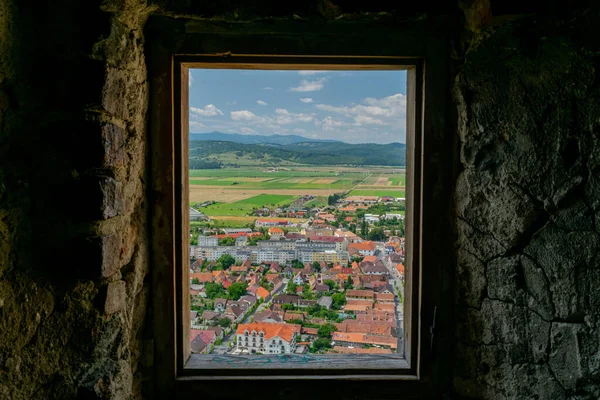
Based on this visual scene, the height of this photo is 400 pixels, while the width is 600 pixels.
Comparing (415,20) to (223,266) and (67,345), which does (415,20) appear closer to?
(223,266)

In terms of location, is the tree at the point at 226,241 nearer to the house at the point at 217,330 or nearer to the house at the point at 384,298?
the house at the point at 217,330

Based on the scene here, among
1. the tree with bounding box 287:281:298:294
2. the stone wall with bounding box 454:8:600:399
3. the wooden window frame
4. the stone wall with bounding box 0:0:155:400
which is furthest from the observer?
the tree with bounding box 287:281:298:294

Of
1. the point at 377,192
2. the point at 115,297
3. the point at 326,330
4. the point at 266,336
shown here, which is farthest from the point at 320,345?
the point at 115,297

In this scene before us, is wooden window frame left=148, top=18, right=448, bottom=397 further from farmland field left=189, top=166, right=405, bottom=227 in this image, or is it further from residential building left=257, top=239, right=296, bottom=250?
residential building left=257, top=239, right=296, bottom=250

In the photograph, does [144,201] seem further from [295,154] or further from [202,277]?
[295,154]

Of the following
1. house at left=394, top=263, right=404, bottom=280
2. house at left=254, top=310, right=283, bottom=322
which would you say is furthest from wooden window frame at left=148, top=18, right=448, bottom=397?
house at left=254, top=310, right=283, bottom=322

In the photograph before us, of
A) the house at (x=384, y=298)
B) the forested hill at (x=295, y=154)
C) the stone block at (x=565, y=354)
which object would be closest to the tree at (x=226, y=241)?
the forested hill at (x=295, y=154)
